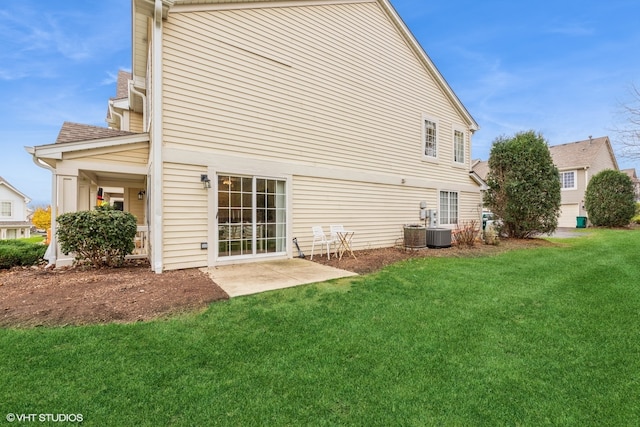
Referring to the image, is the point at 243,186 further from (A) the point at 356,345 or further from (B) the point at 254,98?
(A) the point at 356,345

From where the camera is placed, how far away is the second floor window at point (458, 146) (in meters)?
13.0

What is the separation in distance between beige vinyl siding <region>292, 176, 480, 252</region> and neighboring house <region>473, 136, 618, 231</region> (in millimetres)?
16486

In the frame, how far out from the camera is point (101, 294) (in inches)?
180

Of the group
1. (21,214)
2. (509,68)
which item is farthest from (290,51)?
(21,214)

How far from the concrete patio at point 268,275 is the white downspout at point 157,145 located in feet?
3.51

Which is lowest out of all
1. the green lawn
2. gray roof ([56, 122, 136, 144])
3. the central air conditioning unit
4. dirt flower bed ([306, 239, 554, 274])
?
the green lawn

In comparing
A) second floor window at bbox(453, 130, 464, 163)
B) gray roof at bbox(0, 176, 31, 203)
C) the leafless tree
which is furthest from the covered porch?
gray roof at bbox(0, 176, 31, 203)

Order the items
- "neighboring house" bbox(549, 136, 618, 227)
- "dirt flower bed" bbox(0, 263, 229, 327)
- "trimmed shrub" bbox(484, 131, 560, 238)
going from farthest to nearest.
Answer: "neighboring house" bbox(549, 136, 618, 227) → "trimmed shrub" bbox(484, 131, 560, 238) → "dirt flower bed" bbox(0, 263, 229, 327)

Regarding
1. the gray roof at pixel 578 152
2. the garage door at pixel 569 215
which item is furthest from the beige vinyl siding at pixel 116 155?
the garage door at pixel 569 215

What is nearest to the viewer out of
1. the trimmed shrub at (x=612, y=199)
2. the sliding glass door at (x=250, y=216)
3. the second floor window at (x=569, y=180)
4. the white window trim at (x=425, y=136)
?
the sliding glass door at (x=250, y=216)

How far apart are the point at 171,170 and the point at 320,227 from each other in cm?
400

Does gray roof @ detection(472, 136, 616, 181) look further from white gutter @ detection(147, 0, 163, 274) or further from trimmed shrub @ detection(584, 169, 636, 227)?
white gutter @ detection(147, 0, 163, 274)

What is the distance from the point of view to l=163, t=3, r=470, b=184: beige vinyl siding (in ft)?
21.6

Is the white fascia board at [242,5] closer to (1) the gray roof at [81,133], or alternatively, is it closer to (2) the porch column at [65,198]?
(1) the gray roof at [81,133]
